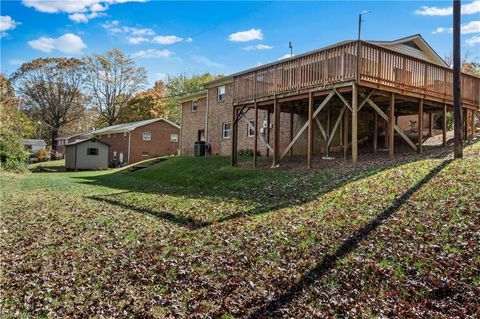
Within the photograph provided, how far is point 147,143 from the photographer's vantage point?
1452 inches

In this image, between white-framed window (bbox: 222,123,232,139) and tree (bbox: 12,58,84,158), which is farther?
tree (bbox: 12,58,84,158)

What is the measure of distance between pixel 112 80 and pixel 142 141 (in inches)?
772

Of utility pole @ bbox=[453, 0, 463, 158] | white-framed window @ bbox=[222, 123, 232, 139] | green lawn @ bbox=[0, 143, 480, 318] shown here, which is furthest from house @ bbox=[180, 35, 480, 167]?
green lawn @ bbox=[0, 143, 480, 318]

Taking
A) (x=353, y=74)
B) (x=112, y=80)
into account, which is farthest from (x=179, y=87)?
(x=353, y=74)

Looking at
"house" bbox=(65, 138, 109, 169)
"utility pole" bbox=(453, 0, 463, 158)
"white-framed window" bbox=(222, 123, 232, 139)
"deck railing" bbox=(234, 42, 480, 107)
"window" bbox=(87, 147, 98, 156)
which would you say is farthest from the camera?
"window" bbox=(87, 147, 98, 156)

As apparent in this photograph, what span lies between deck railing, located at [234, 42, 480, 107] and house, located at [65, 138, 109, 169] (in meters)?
22.6

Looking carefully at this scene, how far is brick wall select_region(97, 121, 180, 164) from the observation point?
36.0m

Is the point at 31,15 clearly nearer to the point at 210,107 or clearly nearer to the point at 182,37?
the point at 182,37

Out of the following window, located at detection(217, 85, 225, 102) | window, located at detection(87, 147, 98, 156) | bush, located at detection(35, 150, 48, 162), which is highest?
window, located at detection(217, 85, 225, 102)

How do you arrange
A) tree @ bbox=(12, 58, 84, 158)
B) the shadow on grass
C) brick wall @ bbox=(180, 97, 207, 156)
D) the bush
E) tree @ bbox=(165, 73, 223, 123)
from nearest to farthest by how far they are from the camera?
the shadow on grass, brick wall @ bbox=(180, 97, 207, 156), the bush, tree @ bbox=(12, 58, 84, 158), tree @ bbox=(165, 73, 223, 123)

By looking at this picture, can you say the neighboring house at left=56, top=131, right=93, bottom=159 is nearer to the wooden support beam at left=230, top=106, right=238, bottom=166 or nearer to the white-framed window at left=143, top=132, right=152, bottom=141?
the white-framed window at left=143, top=132, right=152, bottom=141

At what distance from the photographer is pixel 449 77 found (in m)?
14.8

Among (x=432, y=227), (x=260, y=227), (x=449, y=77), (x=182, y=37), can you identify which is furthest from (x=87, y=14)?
(x=432, y=227)

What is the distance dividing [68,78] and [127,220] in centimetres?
4773
